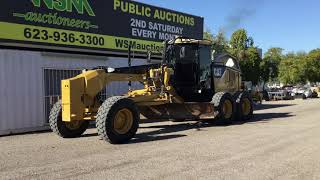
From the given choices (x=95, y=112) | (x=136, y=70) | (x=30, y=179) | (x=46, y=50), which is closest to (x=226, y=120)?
(x=136, y=70)

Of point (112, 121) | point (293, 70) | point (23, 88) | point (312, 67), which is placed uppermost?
point (312, 67)

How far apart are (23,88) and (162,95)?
510 centimetres

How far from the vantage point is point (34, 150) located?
1191 cm

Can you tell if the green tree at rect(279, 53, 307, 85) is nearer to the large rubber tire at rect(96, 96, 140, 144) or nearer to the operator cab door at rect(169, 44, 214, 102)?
the operator cab door at rect(169, 44, 214, 102)

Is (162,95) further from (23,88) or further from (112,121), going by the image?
(23,88)

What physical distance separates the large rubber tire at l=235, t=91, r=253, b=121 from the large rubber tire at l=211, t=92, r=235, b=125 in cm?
64

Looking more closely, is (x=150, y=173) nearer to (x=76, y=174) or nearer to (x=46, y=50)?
(x=76, y=174)

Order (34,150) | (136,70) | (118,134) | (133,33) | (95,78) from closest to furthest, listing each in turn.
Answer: (34,150) < (118,134) < (95,78) < (136,70) < (133,33)

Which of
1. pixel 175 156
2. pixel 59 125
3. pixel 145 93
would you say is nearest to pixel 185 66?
pixel 145 93

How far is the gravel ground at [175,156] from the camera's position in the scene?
A: 339 inches

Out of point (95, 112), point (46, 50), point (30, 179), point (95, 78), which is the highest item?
point (46, 50)

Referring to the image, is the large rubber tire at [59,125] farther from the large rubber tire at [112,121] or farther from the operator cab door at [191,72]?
the operator cab door at [191,72]

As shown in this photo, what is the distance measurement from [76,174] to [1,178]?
1.26m

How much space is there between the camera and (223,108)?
17.5 meters
